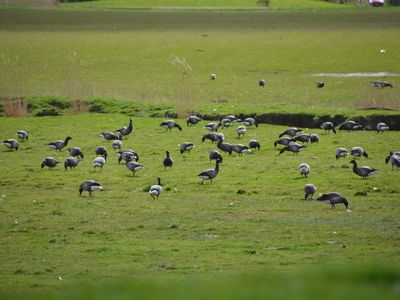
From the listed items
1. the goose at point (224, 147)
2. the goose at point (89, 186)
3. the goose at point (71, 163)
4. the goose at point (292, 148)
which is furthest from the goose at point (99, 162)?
the goose at point (292, 148)

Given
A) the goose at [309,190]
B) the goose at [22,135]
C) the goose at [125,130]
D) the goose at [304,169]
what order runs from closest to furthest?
the goose at [309,190]
the goose at [304,169]
the goose at [125,130]
the goose at [22,135]

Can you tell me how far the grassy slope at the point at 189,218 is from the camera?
1712 centimetres

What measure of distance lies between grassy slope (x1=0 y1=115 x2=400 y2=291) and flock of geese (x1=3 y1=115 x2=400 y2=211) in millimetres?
287

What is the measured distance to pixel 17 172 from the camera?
1080 inches

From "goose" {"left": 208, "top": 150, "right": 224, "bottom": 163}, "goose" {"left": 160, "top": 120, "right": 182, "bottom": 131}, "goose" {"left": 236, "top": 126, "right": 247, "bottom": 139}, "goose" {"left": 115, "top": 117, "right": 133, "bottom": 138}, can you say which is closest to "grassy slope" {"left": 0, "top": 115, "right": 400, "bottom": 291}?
"goose" {"left": 208, "top": 150, "right": 224, "bottom": 163}

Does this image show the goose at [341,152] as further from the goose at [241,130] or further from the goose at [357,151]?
the goose at [241,130]

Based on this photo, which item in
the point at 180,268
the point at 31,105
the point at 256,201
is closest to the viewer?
the point at 180,268

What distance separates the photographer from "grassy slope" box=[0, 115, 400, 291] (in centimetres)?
1712

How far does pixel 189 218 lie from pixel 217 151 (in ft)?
26.3

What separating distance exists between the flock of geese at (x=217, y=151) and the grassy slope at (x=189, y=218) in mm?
287

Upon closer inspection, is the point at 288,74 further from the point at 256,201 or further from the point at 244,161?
the point at 256,201

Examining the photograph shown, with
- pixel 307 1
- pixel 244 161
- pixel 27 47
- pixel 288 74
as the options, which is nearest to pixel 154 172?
pixel 244 161

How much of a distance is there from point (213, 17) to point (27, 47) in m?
39.8

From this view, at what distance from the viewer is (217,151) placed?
2894cm
